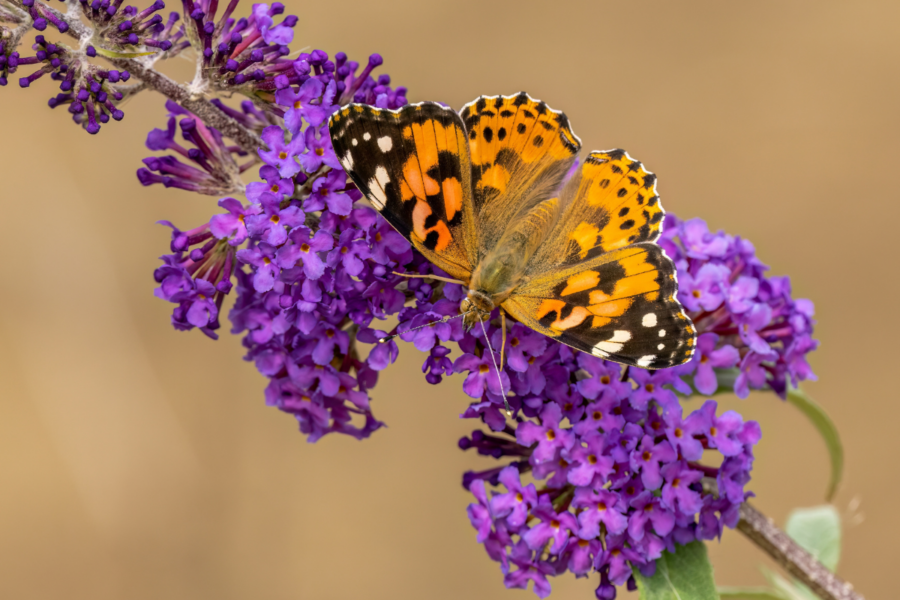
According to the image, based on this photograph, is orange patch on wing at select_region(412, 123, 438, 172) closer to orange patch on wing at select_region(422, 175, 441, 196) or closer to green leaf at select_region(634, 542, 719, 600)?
orange patch on wing at select_region(422, 175, 441, 196)

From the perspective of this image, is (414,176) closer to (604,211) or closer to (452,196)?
(452,196)

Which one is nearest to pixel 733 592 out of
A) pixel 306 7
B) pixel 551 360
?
pixel 551 360

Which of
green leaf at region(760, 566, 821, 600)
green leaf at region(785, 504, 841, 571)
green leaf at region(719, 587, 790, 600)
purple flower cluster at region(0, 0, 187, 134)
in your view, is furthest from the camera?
green leaf at region(785, 504, 841, 571)

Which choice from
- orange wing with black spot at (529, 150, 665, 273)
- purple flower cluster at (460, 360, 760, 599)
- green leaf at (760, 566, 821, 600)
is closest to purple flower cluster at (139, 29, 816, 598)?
purple flower cluster at (460, 360, 760, 599)

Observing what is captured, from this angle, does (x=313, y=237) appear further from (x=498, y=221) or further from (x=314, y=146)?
(x=498, y=221)

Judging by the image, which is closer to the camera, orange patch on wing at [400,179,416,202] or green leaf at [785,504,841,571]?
orange patch on wing at [400,179,416,202]

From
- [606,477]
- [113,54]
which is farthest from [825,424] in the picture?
[113,54]
